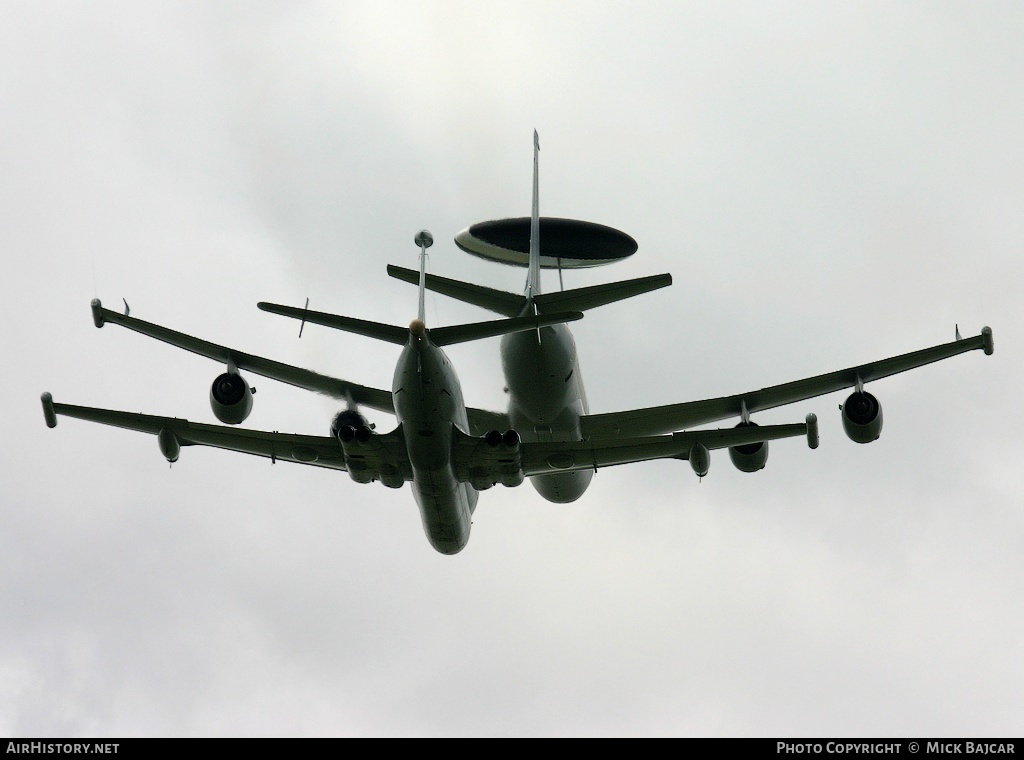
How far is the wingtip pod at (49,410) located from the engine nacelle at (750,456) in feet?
67.0

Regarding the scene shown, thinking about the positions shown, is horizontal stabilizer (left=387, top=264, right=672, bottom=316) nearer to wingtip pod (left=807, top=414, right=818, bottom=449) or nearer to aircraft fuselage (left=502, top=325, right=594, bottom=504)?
aircraft fuselage (left=502, top=325, right=594, bottom=504)

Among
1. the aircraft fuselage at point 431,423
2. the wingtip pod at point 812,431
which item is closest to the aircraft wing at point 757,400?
the wingtip pod at point 812,431

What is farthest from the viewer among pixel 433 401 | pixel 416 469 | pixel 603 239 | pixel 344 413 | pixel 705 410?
pixel 603 239

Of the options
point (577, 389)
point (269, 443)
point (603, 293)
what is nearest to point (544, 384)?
point (577, 389)

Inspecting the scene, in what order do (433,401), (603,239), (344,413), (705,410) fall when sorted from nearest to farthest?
(433,401)
(344,413)
(705,410)
(603,239)

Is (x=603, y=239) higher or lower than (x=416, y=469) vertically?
higher

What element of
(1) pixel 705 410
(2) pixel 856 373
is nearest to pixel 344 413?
(1) pixel 705 410

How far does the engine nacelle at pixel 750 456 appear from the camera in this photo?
4175cm

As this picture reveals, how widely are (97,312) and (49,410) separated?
4.67m

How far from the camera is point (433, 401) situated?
3178cm

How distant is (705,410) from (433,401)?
12940 mm

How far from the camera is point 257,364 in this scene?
39.2 meters

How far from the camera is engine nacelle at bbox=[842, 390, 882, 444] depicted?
39062 millimetres
